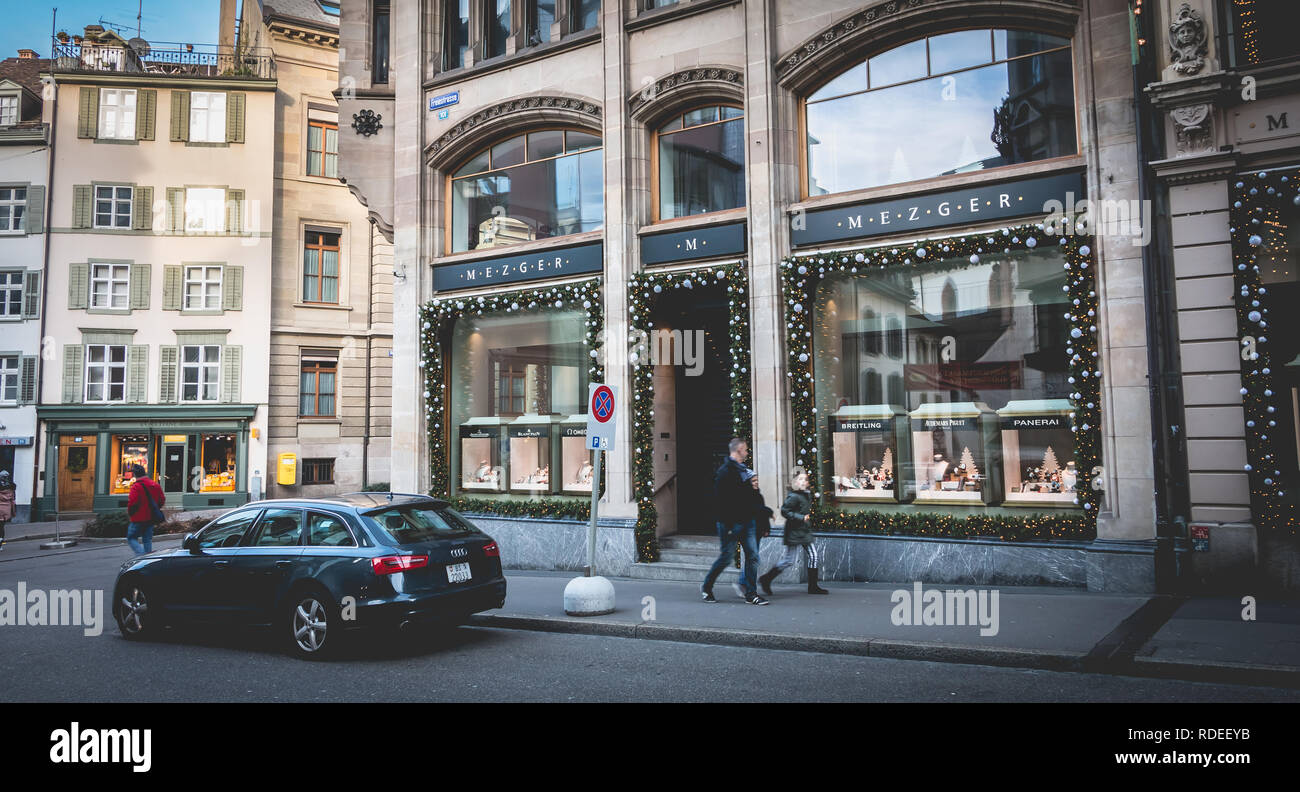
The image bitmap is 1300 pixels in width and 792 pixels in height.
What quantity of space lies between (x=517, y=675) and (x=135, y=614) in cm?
517

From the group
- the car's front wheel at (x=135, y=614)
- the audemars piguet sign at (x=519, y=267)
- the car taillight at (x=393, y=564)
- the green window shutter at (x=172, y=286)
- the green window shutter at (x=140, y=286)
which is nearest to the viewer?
the car taillight at (x=393, y=564)

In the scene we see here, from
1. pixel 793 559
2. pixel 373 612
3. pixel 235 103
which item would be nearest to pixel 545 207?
pixel 793 559

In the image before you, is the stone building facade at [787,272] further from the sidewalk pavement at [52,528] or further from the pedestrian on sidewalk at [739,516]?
the sidewalk pavement at [52,528]

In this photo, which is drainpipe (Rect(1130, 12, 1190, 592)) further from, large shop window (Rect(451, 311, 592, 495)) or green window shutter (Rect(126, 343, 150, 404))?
green window shutter (Rect(126, 343, 150, 404))

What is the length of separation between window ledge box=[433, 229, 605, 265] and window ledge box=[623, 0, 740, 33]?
3555 mm

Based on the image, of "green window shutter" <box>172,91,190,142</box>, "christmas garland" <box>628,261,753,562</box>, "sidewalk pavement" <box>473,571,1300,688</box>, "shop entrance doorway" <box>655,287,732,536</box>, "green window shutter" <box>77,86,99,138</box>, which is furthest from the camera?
"green window shutter" <box>172,91,190,142</box>

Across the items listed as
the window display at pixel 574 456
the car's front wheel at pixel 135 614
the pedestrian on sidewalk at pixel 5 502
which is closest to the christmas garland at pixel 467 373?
the window display at pixel 574 456

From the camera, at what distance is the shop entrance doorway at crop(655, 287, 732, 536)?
1482 centimetres

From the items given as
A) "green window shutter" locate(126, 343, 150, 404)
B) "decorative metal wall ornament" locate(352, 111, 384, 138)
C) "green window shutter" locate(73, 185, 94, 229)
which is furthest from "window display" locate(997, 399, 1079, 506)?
"green window shutter" locate(73, 185, 94, 229)

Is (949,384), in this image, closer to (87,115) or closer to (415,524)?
(415,524)

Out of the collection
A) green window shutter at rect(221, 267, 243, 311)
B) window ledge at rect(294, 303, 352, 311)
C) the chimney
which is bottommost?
window ledge at rect(294, 303, 352, 311)

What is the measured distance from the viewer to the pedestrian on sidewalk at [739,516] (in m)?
10.6

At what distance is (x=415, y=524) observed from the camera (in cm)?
888

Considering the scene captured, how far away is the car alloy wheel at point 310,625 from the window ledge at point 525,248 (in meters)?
8.65
